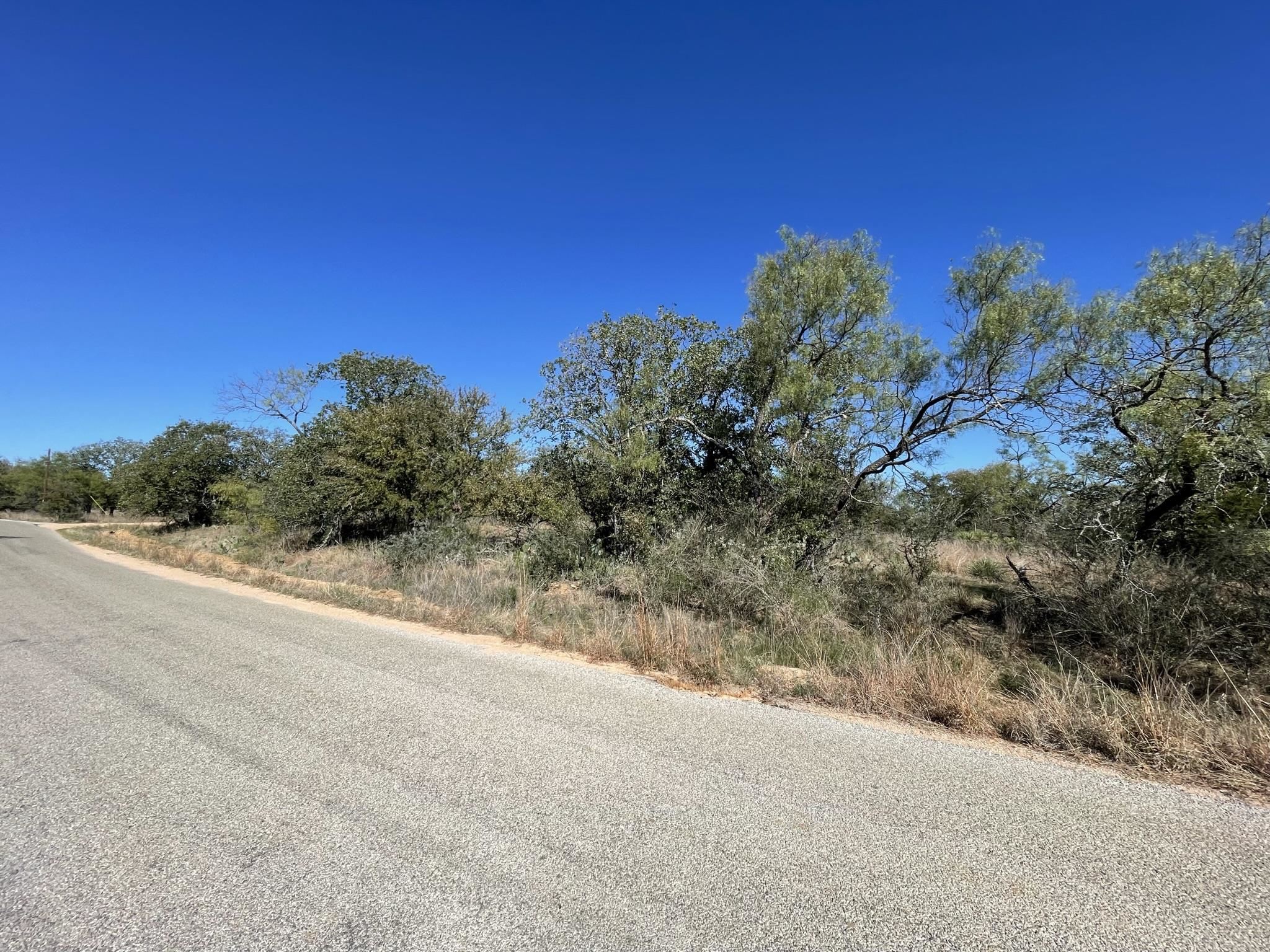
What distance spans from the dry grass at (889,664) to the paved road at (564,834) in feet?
1.69

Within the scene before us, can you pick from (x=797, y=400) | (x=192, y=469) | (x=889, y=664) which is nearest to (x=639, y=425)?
(x=797, y=400)

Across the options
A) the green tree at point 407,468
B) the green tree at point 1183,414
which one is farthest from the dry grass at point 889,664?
the green tree at point 407,468

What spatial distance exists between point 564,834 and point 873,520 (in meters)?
9.96

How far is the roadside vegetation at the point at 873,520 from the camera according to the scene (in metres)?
5.24

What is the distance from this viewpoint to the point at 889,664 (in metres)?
5.24

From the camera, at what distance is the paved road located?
2.15 meters

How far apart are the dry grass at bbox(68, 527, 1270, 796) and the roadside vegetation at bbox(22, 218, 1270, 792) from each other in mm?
32

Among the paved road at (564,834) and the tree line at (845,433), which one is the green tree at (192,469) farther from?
the paved road at (564,834)

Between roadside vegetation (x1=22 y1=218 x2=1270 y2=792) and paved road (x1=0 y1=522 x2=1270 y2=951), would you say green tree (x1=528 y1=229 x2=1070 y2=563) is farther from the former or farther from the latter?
paved road (x1=0 y1=522 x2=1270 y2=951)

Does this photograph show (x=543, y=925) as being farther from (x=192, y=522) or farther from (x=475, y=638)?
(x=192, y=522)

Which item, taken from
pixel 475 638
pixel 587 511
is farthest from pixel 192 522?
pixel 475 638

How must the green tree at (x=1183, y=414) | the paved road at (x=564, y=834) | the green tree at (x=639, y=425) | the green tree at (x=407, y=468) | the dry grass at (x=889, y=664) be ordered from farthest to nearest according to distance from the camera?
the green tree at (x=407, y=468) < the green tree at (x=639, y=425) < the green tree at (x=1183, y=414) < the dry grass at (x=889, y=664) < the paved road at (x=564, y=834)

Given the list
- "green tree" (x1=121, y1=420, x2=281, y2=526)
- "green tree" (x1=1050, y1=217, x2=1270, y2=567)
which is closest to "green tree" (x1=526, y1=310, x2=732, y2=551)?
"green tree" (x1=1050, y1=217, x2=1270, y2=567)

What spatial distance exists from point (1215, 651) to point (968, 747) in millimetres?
3677
